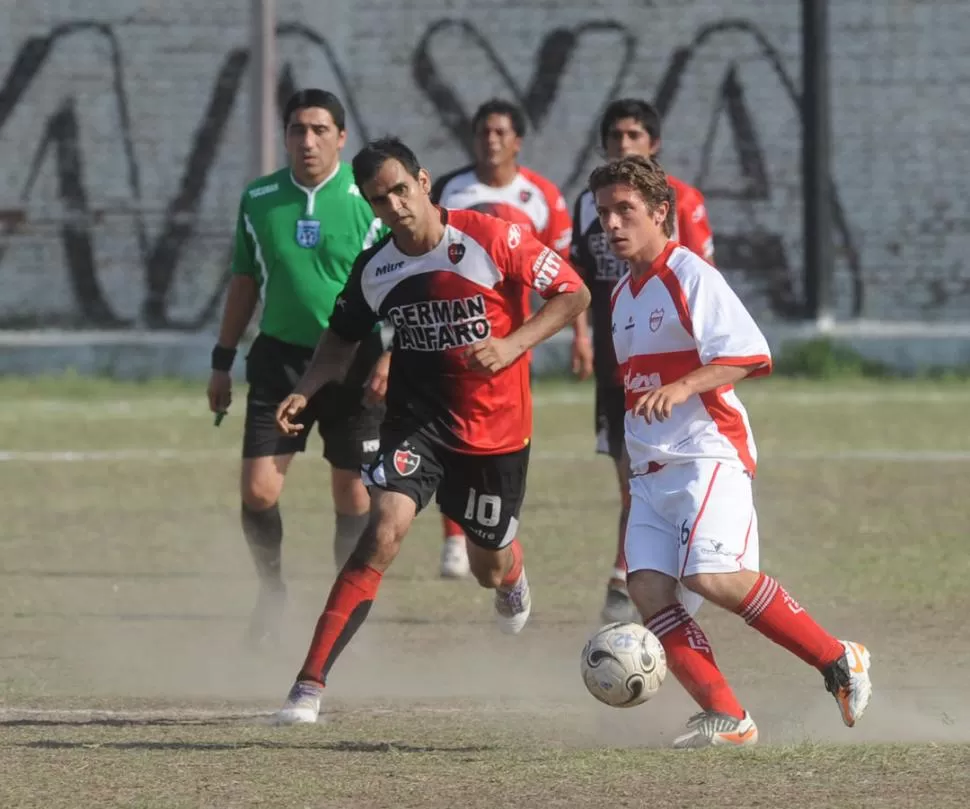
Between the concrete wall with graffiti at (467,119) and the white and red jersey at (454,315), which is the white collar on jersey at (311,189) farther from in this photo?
the concrete wall with graffiti at (467,119)

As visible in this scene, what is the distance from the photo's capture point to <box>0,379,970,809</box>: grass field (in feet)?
18.3

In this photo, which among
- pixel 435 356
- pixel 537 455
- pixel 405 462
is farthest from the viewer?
pixel 537 455

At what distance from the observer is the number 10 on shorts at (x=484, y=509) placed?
7191 millimetres

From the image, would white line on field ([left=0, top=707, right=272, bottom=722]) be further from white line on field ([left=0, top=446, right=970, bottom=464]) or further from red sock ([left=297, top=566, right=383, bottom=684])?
white line on field ([left=0, top=446, right=970, bottom=464])

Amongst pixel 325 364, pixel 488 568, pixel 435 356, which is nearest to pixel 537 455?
pixel 488 568

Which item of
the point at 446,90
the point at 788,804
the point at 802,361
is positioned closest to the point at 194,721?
the point at 788,804

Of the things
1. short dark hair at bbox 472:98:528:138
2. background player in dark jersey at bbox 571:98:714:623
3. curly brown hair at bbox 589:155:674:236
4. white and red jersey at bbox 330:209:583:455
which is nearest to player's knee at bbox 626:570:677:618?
white and red jersey at bbox 330:209:583:455

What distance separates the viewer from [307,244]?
831 centimetres

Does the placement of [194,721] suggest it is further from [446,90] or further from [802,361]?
[446,90]

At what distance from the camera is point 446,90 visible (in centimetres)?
2333

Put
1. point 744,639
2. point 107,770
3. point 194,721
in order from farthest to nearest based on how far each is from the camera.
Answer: point 744,639 → point 194,721 → point 107,770

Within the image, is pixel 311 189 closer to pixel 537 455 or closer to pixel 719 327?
pixel 719 327

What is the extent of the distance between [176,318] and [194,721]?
17.3 metres

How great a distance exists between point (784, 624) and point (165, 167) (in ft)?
61.0
